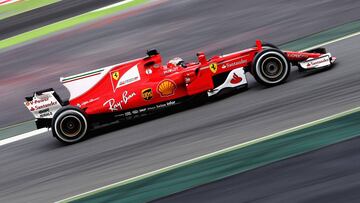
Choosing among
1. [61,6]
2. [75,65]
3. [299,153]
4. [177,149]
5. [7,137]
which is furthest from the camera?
[61,6]

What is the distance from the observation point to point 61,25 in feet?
66.3

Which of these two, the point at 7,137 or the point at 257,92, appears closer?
the point at 257,92

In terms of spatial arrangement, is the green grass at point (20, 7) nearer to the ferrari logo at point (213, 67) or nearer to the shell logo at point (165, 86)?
the shell logo at point (165, 86)

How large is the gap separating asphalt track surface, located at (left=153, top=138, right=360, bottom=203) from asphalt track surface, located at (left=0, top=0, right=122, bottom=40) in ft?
43.3

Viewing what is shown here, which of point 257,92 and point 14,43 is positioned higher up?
point 14,43

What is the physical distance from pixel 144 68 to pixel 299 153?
12.0ft

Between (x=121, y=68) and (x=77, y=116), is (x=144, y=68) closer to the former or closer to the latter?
(x=121, y=68)

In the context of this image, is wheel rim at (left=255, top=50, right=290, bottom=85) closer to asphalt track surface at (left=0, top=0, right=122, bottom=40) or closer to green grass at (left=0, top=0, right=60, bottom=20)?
asphalt track surface at (left=0, top=0, right=122, bottom=40)

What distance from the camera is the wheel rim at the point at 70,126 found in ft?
37.8

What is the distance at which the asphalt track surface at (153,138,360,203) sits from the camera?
25.5 ft

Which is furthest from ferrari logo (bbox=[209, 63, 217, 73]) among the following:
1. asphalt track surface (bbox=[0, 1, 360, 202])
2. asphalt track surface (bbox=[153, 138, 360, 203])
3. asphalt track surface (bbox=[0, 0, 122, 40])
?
asphalt track surface (bbox=[0, 0, 122, 40])

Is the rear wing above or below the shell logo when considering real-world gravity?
above

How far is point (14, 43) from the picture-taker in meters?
19.8

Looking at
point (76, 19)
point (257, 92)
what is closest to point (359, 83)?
point (257, 92)
